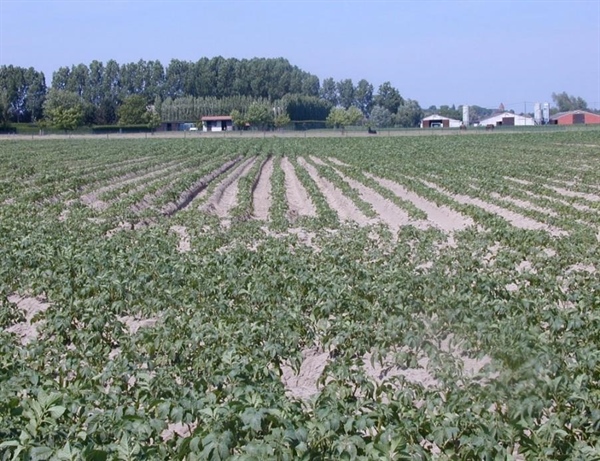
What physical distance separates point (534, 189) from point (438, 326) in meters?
17.2

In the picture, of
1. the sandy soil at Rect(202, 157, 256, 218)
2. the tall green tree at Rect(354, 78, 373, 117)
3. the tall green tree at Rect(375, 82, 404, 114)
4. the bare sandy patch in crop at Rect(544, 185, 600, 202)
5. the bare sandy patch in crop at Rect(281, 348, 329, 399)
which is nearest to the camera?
the bare sandy patch in crop at Rect(281, 348, 329, 399)

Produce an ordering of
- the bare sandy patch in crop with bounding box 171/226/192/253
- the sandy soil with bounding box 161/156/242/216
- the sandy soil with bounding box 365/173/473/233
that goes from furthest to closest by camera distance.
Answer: the sandy soil with bounding box 161/156/242/216, the sandy soil with bounding box 365/173/473/233, the bare sandy patch in crop with bounding box 171/226/192/253

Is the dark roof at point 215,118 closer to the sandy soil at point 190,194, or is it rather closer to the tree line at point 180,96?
the tree line at point 180,96

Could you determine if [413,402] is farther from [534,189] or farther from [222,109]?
[222,109]

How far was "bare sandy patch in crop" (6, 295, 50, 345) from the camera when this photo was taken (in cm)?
971

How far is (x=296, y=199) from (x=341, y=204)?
7.45ft

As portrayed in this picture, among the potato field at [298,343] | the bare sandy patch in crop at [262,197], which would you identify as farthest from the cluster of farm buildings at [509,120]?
the potato field at [298,343]

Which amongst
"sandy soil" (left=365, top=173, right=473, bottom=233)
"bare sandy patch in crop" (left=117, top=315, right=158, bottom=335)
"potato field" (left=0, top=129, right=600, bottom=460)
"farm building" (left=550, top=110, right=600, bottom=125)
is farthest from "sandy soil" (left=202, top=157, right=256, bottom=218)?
"farm building" (left=550, top=110, right=600, bottom=125)

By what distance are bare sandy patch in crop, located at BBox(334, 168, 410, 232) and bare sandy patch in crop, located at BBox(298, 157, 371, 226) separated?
50 centimetres

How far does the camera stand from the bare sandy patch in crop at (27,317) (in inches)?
382

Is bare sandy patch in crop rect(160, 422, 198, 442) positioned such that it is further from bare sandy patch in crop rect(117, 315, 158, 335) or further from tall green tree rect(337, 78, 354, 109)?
tall green tree rect(337, 78, 354, 109)

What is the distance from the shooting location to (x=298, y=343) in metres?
8.46

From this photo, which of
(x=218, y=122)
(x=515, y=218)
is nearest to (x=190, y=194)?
(x=515, y=218)

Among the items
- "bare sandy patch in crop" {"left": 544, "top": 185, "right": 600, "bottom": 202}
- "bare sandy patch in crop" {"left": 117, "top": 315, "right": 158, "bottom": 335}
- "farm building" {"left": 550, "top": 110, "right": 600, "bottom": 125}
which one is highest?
"farm building" {"left": 550, "top": 110, "right": 600, "bottom": 125}
